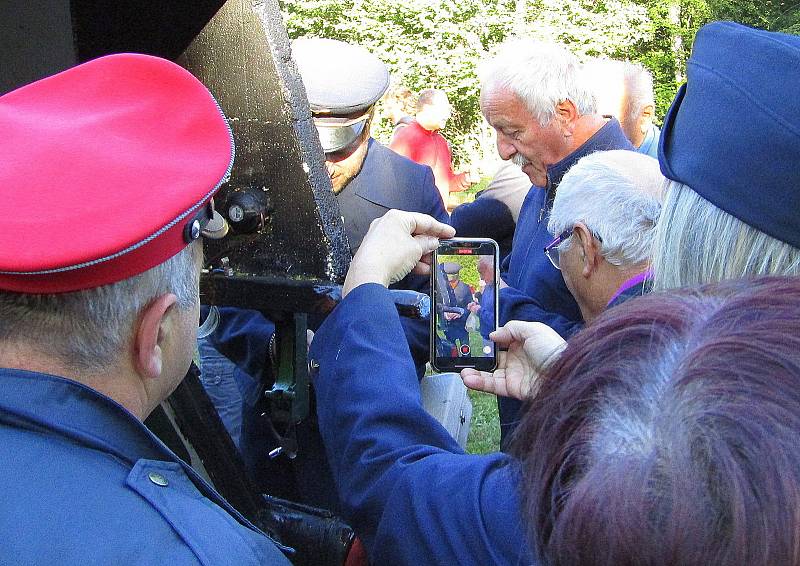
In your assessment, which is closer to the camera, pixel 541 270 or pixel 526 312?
pixel 526 312

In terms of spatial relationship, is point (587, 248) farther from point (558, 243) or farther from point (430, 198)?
point (430, 198)

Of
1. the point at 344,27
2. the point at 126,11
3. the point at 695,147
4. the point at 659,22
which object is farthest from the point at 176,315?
the point at 659,22

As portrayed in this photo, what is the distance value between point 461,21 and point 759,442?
16.0m

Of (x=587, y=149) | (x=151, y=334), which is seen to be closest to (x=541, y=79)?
(x=587, y=149)

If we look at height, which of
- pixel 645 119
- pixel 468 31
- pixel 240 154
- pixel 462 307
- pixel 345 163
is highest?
pixel 240 154

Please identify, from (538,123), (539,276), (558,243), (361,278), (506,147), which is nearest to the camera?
(361,278)

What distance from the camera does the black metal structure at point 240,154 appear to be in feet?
5.35

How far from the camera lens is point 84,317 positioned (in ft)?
3.35

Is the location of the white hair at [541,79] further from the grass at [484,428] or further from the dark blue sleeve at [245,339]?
the grass at [484,428]

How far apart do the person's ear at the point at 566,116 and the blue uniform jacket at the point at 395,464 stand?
1869mm

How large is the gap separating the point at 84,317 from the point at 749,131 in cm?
85

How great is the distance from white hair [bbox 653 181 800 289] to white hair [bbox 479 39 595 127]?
1.97 meters

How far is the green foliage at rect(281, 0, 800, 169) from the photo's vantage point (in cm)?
1559

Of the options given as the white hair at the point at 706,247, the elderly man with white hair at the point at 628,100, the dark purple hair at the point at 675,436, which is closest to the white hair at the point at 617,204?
the white hair at the point at 706,247
